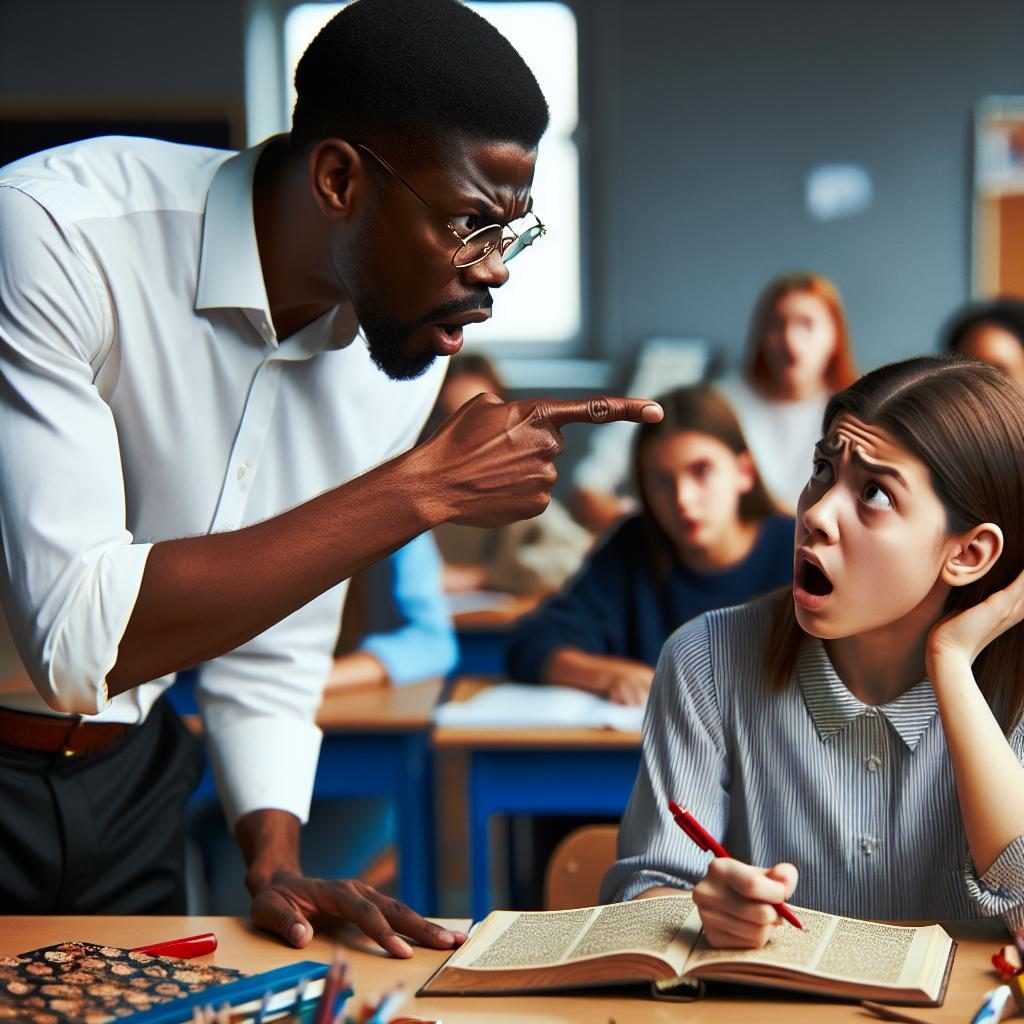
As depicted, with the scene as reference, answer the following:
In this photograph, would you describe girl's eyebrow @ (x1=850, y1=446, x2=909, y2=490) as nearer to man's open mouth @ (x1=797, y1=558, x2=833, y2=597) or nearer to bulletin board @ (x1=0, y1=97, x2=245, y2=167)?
man's open mouth @ (x1=797, y1=558, x2=833, y2=597)

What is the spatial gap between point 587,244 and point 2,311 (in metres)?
5.51

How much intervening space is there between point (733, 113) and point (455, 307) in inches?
214

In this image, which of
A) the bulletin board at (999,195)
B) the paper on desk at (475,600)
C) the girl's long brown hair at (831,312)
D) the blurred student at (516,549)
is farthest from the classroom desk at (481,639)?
the bulletin board at (999,195)

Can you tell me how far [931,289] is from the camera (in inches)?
258

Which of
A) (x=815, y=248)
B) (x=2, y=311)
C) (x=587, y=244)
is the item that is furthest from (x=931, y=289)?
(x=2, y=311)

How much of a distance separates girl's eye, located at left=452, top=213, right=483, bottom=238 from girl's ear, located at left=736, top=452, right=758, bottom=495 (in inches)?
67.4

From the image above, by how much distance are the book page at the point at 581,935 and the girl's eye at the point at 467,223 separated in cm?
65

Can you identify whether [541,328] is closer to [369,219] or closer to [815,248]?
[815,248]

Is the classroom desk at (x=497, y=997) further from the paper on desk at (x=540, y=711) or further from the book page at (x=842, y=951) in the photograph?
the paper on desk at (x=540, y=711)

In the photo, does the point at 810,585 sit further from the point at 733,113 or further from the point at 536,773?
the point at 733,113

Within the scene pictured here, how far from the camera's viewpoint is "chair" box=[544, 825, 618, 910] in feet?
6.07

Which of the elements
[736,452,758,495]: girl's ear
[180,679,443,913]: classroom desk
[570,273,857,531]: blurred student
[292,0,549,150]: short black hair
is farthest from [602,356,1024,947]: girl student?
[570,273,857,531]: blurred student

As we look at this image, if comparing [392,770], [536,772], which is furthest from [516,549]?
[536,772]

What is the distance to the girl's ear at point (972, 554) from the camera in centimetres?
147
